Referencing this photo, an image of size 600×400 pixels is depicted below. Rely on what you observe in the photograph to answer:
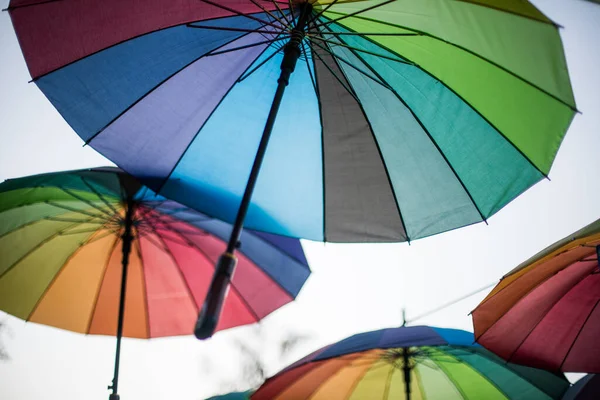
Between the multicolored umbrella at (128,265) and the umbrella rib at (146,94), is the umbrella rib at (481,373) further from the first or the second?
the umbrella rib at (146,94)

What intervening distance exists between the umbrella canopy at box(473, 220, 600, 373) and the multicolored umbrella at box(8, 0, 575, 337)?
2.65 ft

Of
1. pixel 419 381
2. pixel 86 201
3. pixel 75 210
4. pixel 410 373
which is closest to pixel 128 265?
pixel 75 210

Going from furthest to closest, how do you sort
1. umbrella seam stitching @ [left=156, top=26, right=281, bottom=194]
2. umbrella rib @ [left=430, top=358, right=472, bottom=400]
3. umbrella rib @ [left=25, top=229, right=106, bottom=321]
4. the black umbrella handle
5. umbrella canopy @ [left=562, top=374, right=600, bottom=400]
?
umbrella canopy @ [left=562, top=374, right=600, bottom=400] → umbrella rib @ [left=25, top=229, right=106, bottom=321] → umbrella rib @ [left=430, top=358, right=472, bottom=400] → umbrella seam stitching @ [left=156, top=26, right=281, bottom=194] → the black umbrella handle

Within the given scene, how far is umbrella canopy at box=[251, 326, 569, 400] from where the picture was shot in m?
3.88

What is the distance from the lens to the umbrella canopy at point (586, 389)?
18.2ft

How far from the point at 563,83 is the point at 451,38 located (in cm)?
65

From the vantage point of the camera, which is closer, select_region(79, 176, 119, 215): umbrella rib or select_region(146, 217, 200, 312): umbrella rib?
select_region(79, 176, 119, 215): umbrella rib

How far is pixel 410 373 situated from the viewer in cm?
488

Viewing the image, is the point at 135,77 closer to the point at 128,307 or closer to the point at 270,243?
the point at 270,243

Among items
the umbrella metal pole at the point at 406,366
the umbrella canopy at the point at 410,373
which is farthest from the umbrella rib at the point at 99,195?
the umbrella metal pole at the point at 406,366

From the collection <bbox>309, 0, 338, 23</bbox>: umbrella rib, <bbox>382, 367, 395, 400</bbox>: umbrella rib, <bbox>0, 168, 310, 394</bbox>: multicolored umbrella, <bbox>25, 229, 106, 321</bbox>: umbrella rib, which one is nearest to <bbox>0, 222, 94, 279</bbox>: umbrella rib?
<bbox>0, 168, 310, 394</bbox>: multicolored umbrella

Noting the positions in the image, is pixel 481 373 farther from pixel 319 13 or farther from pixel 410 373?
pixel 319 13

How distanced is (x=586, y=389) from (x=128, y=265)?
4615 millimetres

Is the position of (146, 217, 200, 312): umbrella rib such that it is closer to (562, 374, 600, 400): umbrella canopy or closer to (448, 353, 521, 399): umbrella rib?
(448, 353, 521, 399): umbrella rib
